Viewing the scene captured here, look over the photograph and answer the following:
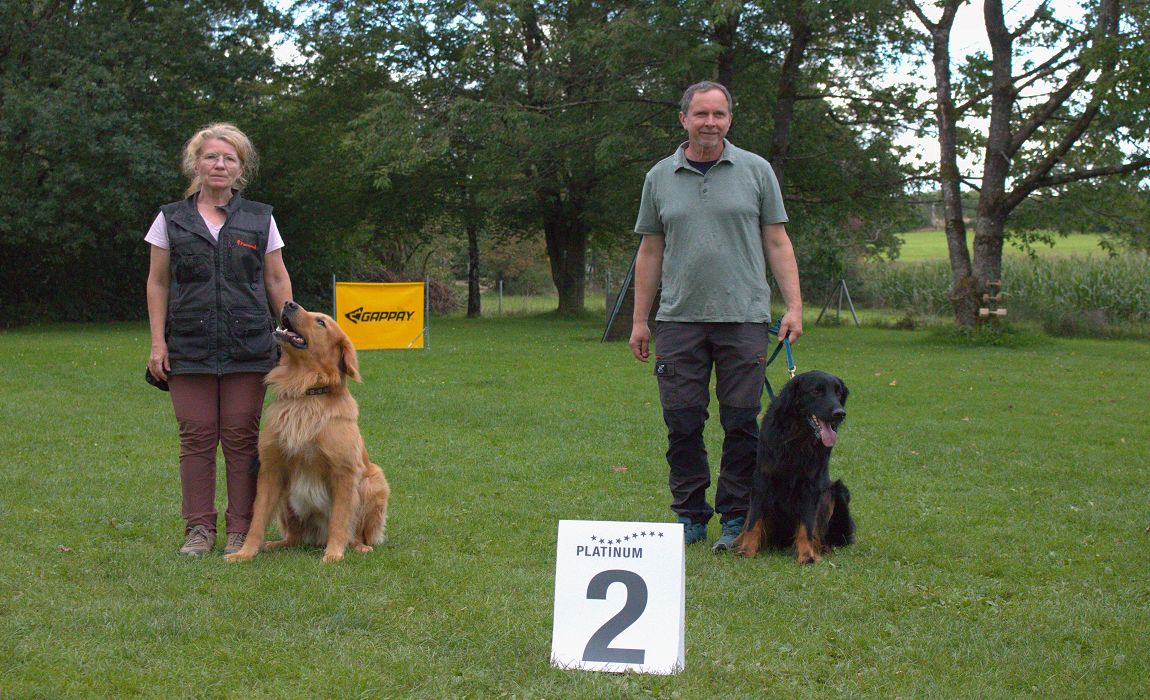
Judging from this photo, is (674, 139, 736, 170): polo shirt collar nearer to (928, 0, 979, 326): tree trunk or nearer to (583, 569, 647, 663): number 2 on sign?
(583, 569, 647, 663): number 2 on sign

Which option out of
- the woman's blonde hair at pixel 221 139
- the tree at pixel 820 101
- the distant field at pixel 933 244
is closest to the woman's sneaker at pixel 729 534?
the woman's blonde hair at pixel 221 139

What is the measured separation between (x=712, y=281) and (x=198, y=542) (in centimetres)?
269

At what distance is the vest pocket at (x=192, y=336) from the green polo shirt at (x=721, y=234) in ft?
7.08

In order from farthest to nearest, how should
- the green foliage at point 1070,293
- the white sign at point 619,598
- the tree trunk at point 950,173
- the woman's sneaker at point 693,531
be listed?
1. the green foliage at point 1070,293
2. the tree trunk at point 950,173
3. the woman's sneaker at point 693,531
4. the white sign at point 619,598

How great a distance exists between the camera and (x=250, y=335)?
489 cm

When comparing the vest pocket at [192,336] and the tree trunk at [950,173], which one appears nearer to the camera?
the vest pocket at [192,336]

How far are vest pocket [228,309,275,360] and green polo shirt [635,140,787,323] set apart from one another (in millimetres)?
1930

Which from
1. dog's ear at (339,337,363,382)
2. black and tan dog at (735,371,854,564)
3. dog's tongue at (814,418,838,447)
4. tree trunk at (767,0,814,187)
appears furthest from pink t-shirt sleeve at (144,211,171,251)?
tree trunk at (767,0,814,187)

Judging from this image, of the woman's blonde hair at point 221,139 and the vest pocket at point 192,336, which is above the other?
the woman's blonde hair at point 221,139

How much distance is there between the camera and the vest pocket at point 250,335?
15.9 ft

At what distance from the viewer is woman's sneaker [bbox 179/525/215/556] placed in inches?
193

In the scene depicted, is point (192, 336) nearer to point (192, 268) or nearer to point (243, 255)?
point (192, 268)

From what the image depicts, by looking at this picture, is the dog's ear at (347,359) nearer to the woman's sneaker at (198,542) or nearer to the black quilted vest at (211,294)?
the black quilted vest at (211,294)

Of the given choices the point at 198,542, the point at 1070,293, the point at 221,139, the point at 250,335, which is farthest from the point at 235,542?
the point at 1070,293
